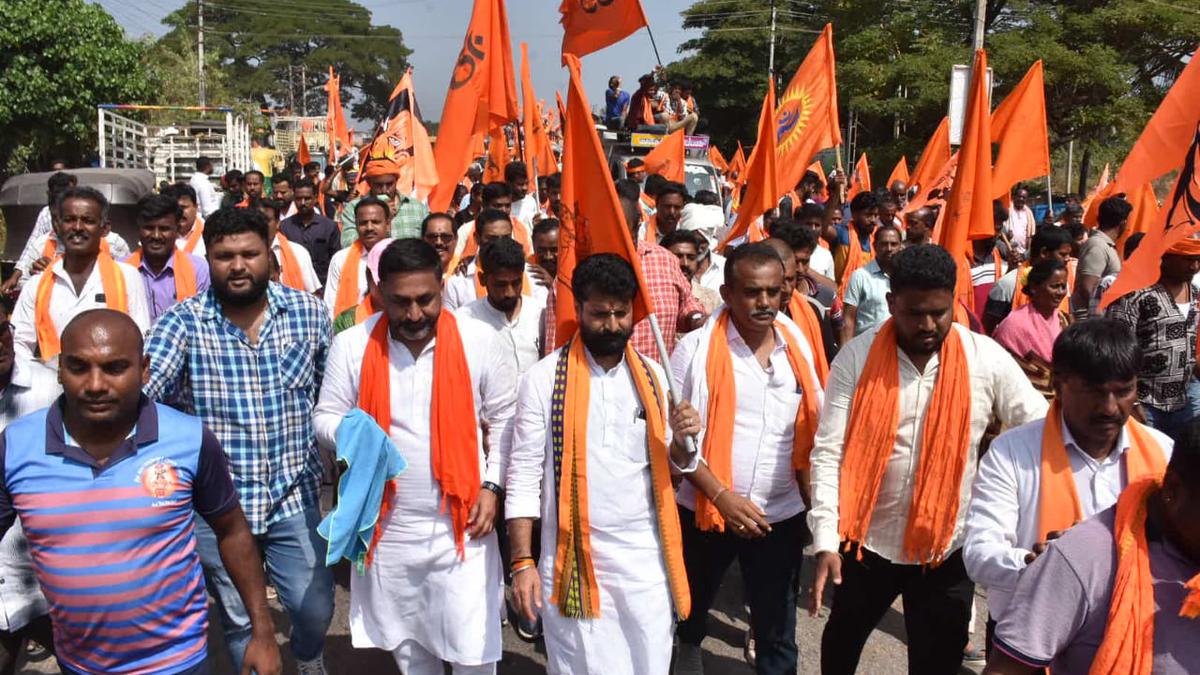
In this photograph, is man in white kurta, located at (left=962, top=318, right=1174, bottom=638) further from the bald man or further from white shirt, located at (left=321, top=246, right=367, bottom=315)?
white shirt, located at (left=321, top=246, right=367, bottom=315)

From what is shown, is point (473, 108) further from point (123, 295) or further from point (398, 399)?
point (398, 399)

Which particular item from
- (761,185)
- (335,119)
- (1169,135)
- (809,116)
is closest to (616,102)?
(335,119)

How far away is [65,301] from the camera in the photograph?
15.8 ft

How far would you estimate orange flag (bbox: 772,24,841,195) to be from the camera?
873cm

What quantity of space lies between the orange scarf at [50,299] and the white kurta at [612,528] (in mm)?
2566

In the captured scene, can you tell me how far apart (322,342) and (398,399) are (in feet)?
1.58

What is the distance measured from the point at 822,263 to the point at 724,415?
13.3ft

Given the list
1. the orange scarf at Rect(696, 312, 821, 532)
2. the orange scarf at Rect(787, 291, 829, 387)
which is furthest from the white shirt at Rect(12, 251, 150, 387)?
the orange scarf at Rect(787, 291, 829, 387)

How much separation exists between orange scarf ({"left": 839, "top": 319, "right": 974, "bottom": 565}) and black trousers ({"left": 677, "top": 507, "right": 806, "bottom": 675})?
0.36 m

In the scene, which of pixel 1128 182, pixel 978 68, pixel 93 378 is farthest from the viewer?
pixel 978 68

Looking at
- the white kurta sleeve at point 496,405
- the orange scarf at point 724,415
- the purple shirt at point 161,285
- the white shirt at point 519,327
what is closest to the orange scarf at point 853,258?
the white shirt at point 519,327

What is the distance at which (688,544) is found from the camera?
3775 mm

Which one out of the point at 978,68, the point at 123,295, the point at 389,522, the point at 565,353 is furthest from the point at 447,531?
the point at 978,68

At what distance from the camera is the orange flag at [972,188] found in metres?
4.68
